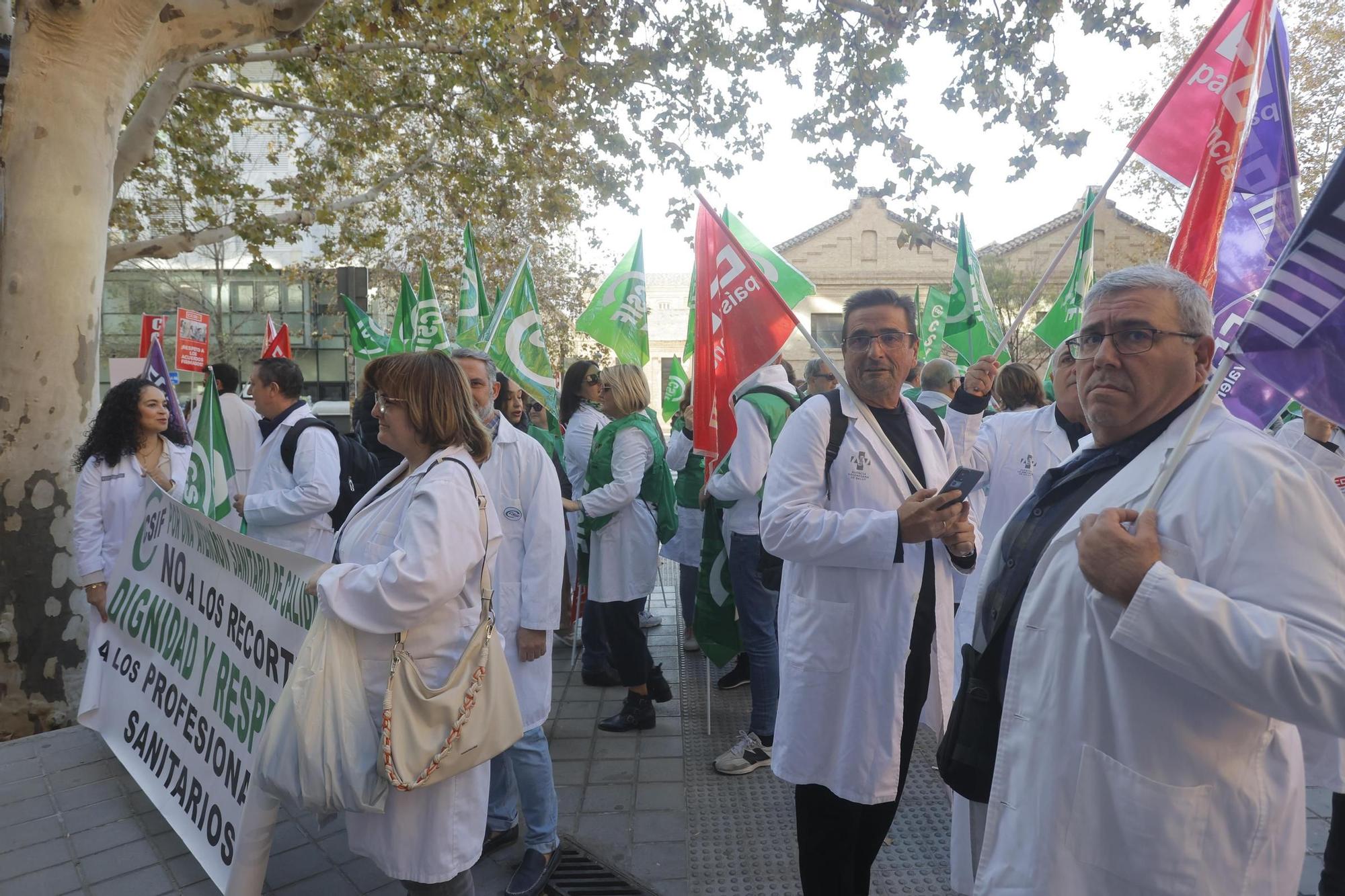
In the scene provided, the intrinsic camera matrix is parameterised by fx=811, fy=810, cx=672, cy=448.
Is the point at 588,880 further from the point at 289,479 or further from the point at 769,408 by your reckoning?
the point at 289,479

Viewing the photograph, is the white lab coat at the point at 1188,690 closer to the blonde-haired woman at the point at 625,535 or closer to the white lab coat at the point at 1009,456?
the white lab coat at the point at 1009,456

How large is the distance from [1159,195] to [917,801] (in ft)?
62.2

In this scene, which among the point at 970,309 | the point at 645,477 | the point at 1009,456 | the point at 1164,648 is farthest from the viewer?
the point at 970,309

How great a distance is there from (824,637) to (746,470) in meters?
1.94

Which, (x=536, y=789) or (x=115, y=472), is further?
(x=115, y=472)

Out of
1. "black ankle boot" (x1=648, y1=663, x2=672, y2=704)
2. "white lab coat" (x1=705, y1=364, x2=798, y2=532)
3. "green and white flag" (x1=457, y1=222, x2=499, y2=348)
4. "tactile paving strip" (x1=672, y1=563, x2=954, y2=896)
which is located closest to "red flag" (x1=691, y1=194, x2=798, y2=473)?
"white lab coat" (x1=705, y1=364, x2=798, y2=532)

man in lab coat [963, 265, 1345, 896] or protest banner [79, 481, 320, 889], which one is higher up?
man in lab coat [963, 265, 1345, 896]

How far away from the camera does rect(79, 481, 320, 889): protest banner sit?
2941 millimetres

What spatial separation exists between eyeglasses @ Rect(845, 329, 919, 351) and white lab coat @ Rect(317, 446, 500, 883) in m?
1.42

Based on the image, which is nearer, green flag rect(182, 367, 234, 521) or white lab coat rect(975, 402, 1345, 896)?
white lab coat rect(975, 402, 1345, 896)

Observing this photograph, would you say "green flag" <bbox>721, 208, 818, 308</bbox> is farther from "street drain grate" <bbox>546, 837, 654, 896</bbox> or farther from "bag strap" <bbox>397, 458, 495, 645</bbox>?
"street drain grate" <bbox>546, 837, 654, 896</bbox>

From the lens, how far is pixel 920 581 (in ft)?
8.88

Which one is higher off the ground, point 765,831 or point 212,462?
point 212,462

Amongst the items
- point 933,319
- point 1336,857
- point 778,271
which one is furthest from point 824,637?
point 933,319
